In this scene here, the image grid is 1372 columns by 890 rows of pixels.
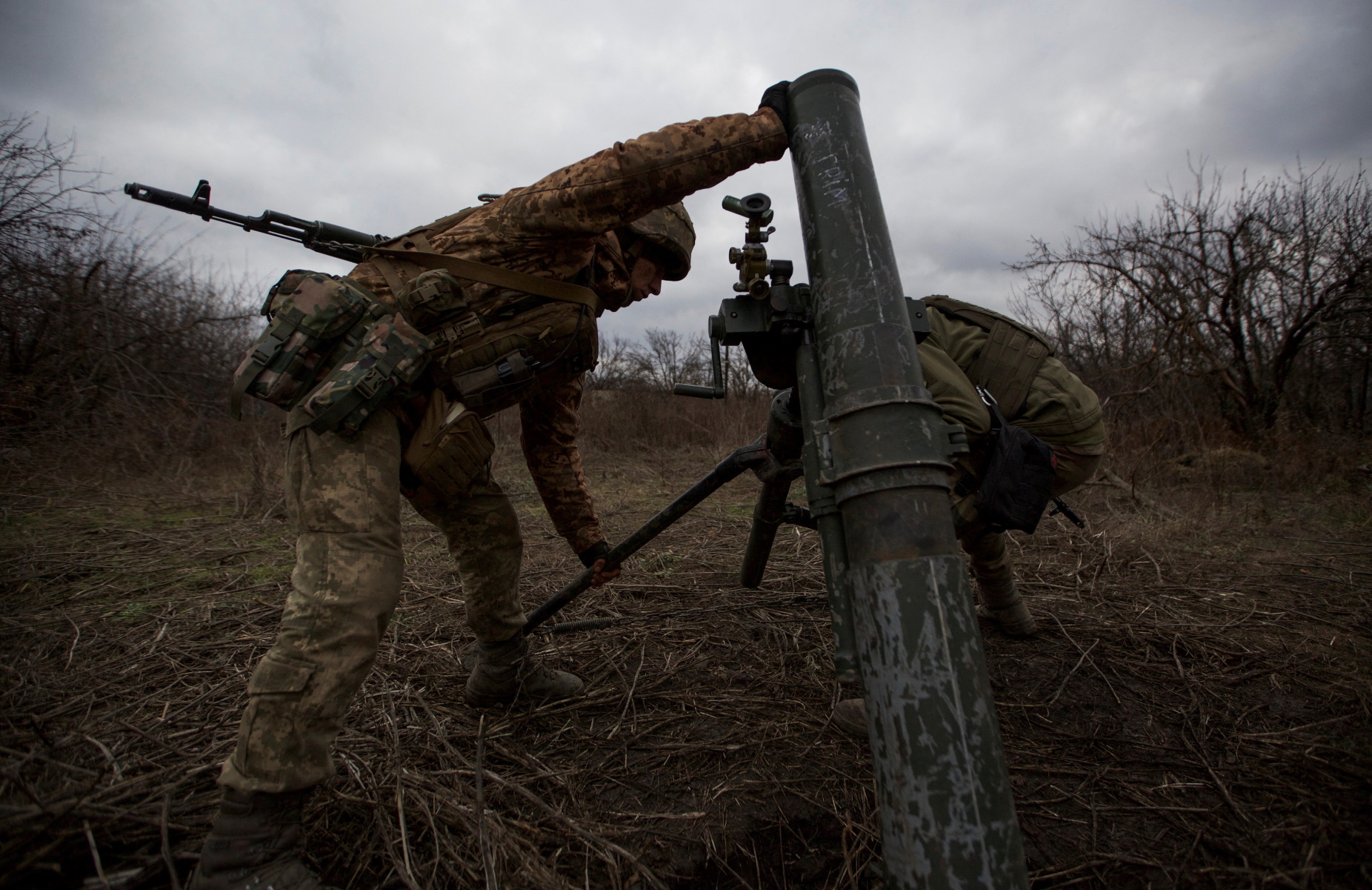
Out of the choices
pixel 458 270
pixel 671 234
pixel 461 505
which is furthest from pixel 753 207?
pixel 461 505

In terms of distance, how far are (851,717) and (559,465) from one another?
4.84ft

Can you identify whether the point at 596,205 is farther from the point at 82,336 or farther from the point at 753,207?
the point at 82,336

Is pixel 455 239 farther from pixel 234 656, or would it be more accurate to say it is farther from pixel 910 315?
pixel 234 656

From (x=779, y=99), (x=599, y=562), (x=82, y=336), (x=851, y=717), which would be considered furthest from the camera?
(x=82, y=336)

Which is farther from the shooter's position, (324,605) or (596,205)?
(596,205)

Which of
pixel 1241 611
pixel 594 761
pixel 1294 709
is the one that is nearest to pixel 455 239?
pixel 594 761

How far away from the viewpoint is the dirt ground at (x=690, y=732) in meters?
1.42

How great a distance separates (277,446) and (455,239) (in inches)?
267

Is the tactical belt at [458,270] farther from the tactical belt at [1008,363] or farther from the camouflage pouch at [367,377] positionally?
the tactical belt at [1008,363]

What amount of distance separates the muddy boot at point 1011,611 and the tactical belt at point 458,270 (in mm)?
2147

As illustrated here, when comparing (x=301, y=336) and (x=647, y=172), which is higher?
(x=647, y=172)

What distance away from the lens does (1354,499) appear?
5285 mm

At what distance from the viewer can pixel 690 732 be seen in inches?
79.7

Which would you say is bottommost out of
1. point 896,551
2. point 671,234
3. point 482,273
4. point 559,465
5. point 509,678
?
point 509,678
